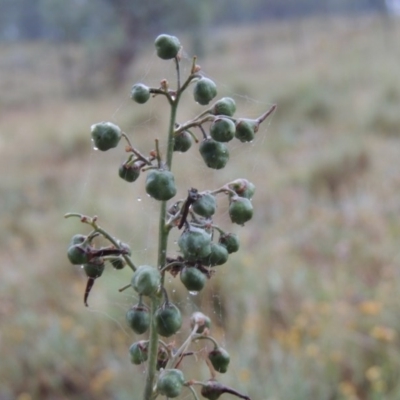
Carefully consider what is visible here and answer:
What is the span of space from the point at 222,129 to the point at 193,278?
207mm

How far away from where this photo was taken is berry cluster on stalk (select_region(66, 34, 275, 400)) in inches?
31.9

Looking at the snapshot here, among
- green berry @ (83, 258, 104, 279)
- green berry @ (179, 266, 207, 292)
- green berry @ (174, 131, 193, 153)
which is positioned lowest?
green berry @ (179, 266, 207, 292)

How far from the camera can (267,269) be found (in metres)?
4.30

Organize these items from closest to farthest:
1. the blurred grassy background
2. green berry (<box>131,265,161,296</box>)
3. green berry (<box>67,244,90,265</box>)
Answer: green berry (<box>131,265,161,296</box>) → green berry (<box>67,244,90,265</box>) → the blurred grassy background

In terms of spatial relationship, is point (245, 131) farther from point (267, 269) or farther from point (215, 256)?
point (267, 269)

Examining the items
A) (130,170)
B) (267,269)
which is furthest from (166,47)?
(267,269)

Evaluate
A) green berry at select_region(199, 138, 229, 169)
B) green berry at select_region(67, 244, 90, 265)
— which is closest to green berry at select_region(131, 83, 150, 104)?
green berry at select_region(199, 138, 229, 169)

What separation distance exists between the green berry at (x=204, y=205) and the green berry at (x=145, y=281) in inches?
4.3

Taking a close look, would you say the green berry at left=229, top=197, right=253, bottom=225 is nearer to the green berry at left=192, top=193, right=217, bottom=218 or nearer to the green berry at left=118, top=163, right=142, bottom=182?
the green berry at left=192, top=193, right=217, bottom=218

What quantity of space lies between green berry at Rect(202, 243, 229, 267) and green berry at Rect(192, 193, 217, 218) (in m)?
0.05

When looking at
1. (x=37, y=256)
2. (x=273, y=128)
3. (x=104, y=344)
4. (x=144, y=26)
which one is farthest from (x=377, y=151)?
(x=144, y=26)

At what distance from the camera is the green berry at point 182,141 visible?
2.94 feet

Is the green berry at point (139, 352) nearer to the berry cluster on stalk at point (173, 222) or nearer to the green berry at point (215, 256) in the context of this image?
the berry cluster on stalk at point (173, 222)

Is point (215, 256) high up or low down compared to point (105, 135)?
down
